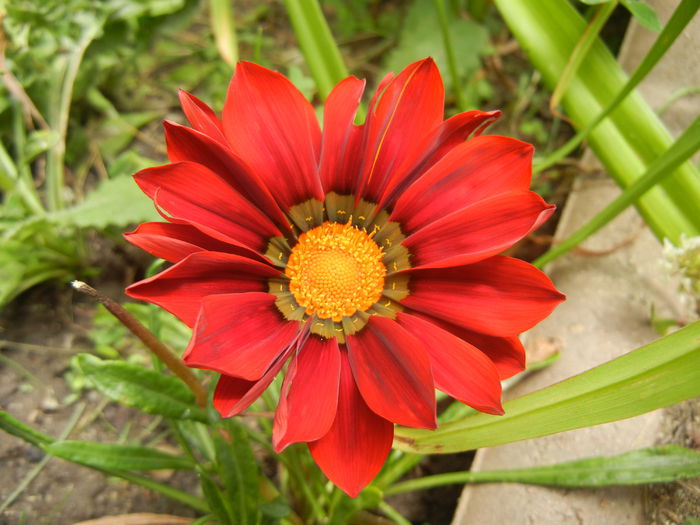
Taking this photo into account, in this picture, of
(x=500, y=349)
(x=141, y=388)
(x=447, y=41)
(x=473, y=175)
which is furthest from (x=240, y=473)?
(x=447, y=41)

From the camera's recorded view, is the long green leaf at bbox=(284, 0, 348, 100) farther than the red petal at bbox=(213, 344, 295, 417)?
Yes

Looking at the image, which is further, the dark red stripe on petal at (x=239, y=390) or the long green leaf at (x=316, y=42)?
the long green leaf at (x=316, y=42)

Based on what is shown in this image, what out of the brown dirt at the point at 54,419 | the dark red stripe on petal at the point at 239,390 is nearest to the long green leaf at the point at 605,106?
the dark red stripe on petal at the point at 239,390

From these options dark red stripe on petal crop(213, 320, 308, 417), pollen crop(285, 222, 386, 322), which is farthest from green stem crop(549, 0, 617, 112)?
dark red stripe on petal crop(213, 320, 308, 417)

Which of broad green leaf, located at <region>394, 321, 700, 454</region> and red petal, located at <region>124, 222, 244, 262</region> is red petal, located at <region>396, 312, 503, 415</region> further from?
red petal, located at <region>124, 222, 244, 262</region>

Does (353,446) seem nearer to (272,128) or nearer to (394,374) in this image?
(394,374)

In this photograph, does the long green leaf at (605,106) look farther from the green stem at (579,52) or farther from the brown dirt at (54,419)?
the brown dirt at (54,419)

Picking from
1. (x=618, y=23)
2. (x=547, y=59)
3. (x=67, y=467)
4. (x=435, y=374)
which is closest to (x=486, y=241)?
(x=435, y=374)
